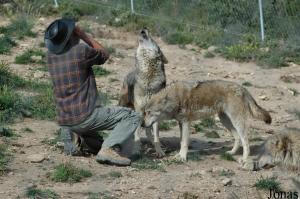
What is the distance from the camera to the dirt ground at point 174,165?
26.3 feet

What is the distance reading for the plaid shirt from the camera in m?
8.85

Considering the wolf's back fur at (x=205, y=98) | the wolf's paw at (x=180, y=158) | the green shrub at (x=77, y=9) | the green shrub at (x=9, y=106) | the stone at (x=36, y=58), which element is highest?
the green shrub at (x=77, y=9)

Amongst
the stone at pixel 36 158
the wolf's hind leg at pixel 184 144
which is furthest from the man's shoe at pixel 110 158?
the wolf's hind leg at pixel 184 144

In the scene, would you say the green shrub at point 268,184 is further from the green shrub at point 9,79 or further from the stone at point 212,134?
the green shrub at point 9,79

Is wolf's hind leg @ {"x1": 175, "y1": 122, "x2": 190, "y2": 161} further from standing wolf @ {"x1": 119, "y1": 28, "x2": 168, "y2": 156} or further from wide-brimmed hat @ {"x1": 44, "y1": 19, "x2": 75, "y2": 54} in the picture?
wide-brimmed hat @ {"x1": 44, "y1": 19, "x2": 75, "y2": 54}

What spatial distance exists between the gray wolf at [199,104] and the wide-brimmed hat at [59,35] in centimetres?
151

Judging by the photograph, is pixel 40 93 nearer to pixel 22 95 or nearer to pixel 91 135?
pixel 22 95

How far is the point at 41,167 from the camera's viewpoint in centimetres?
866

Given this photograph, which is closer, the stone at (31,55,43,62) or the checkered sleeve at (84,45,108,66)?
the checkered sleeve at (84,45,108,66)

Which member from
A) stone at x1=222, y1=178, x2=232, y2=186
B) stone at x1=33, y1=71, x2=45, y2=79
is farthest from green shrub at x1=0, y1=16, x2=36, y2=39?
stone at x1=222, y1=178, x2=232, y2=186

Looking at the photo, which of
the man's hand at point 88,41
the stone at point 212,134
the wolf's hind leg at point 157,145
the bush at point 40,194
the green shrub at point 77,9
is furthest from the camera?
the green shrub at point 77,9

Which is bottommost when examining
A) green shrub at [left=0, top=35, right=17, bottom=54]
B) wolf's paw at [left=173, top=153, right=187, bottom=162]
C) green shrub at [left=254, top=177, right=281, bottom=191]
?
green shrub at [left=254, top=177, right=281, bottom=191]

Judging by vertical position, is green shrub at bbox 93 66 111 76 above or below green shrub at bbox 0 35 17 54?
below

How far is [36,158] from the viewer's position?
8.87 m
